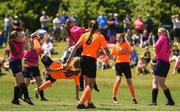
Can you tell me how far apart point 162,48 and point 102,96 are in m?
5.08

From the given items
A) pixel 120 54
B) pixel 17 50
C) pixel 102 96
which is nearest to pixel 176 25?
pixel 102 96

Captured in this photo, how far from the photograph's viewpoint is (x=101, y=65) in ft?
113

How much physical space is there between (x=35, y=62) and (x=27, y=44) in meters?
2.17

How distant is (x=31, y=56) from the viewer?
22.1m

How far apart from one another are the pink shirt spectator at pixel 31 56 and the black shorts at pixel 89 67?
4.56 metres

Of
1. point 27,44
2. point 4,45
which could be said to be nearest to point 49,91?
point 27,44

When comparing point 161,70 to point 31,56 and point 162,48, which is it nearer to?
point 162,48

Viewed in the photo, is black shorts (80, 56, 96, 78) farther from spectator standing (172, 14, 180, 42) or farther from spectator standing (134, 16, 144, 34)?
spectator standing (134, 16, 144, 34)

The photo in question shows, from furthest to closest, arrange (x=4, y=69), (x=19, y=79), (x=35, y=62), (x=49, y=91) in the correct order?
(x=4, y=69), (x=49, y=91), (x=35, y=62), (x=19, y=79)

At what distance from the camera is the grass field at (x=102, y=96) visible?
18078 mm

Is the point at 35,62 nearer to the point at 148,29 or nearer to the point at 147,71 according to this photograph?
the point at 147,71

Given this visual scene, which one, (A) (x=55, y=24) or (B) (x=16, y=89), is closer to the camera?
(B) (x=16, y=89)

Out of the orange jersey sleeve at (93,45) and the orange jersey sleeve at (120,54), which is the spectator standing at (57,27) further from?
the orange jersey sleeve at (93,45)

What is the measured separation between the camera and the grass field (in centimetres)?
1808
